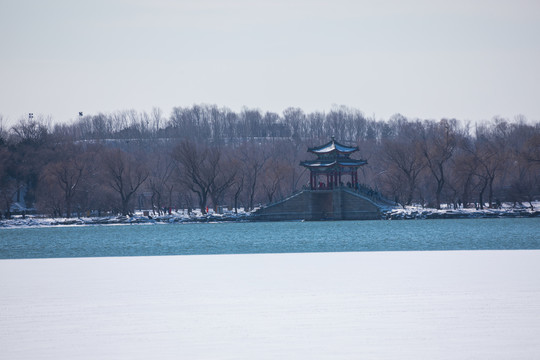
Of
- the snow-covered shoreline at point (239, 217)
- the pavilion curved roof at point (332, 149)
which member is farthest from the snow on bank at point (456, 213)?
the pavilion curved roof at point (332, 149)

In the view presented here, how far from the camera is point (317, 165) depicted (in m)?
83.8

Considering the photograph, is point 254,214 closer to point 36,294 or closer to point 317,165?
point 317,165

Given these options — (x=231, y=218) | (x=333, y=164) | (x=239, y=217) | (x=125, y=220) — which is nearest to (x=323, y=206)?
(x=333, y=164)

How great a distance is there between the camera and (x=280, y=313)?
1288cm

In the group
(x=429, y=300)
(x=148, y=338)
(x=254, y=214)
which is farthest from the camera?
(x=254, y=214)

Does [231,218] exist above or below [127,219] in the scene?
below

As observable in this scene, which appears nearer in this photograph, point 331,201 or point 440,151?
point 440,151

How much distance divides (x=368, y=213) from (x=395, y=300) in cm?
6491

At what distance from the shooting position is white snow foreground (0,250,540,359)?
10.2m

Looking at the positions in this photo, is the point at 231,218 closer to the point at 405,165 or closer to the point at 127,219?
the point at 127,219

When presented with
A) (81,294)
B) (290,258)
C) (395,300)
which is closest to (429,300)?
(395,300)

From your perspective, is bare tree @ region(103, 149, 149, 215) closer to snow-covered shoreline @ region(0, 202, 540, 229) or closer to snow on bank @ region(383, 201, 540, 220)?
snow-covered shoreline @ region(0, 202, 540, 229)

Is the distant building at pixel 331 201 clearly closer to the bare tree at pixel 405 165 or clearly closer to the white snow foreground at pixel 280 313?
the bare tree at pixel 405 165

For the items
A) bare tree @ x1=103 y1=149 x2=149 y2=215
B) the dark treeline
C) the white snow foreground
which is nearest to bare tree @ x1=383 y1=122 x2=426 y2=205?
the dark treeline
